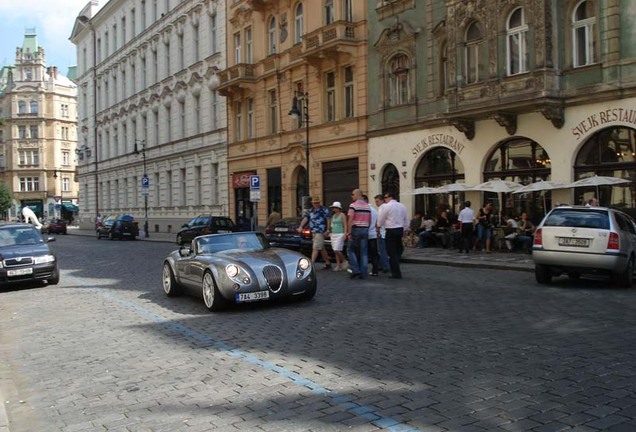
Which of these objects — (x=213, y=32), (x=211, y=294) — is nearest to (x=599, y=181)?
(x=211, y=294)

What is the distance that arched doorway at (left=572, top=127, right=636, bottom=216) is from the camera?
1859 cm

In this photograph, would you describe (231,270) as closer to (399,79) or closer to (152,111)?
(399,79)

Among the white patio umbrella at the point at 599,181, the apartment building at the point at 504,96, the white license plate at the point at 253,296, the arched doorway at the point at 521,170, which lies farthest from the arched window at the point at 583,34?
the white license plate at the point at 253,296

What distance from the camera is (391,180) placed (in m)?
27.2

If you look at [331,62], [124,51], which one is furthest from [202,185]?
[124,51]

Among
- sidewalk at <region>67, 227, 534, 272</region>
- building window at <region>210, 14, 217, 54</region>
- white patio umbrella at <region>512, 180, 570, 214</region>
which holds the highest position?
building window at <region>210, 14, 217, 54</region>

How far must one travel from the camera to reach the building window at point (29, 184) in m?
97.0

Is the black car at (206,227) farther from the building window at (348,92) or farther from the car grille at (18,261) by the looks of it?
the car grille at (18,261)

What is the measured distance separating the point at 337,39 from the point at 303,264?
1932cm

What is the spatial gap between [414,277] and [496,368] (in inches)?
334

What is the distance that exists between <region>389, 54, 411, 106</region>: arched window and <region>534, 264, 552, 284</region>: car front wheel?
47.8ft

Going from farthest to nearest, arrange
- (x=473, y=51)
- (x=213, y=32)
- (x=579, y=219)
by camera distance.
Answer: (x=213, y=32) → (x=473, y=51) → (x=579, y=219)

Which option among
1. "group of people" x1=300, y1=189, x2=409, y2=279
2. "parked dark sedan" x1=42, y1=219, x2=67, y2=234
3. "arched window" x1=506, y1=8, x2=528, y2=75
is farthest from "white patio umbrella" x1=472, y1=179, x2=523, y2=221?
"parked dark sedan" x1=42, y1=219, x2=67, y2=234

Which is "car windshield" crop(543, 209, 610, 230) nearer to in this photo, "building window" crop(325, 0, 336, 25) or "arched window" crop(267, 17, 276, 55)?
"building window" crop(325, 0, 336, 25)
